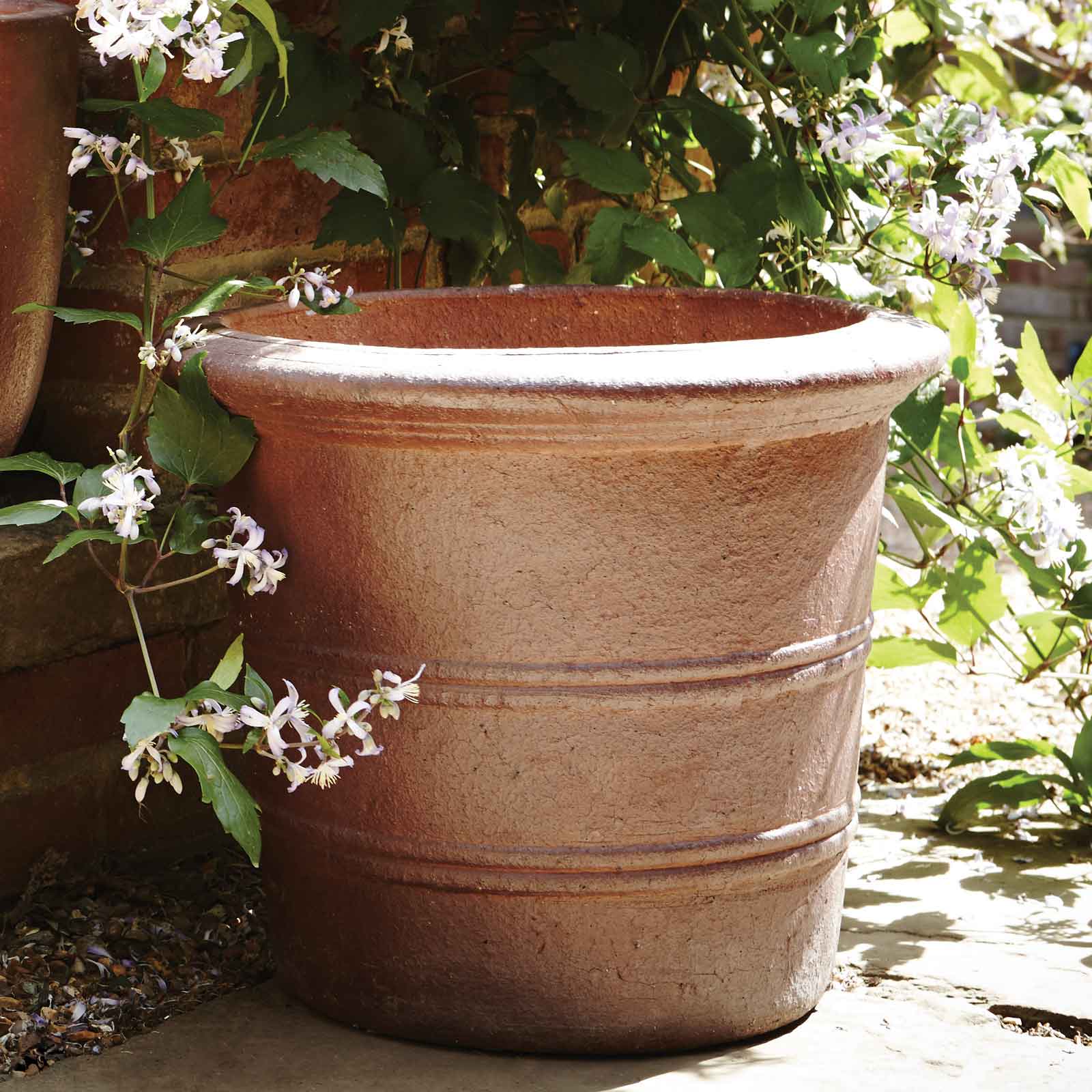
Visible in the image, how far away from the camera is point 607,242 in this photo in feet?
6.31

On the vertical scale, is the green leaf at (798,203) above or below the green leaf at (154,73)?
below

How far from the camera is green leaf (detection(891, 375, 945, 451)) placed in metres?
2.04

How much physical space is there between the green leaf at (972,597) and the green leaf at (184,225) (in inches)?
39.6

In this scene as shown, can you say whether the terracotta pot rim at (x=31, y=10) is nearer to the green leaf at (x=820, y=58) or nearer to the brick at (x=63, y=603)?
the brick at (x=63, y=603)

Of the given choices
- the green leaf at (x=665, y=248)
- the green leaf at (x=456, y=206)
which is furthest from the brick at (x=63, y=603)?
the green leaf at (x=665, y=248)

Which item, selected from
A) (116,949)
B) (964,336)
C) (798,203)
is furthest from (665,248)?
(116,949)

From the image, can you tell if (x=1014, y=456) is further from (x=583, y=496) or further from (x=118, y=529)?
(x=118, y=529)

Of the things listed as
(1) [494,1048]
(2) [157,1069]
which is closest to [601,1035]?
(1) [494,1048]

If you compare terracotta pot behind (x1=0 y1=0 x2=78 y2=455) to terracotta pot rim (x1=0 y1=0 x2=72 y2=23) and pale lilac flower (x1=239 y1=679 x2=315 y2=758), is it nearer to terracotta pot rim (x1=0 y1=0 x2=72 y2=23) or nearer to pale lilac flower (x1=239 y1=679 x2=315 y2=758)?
terracotta pot rim (x1=0 y1=0 x2=72 y2=23)

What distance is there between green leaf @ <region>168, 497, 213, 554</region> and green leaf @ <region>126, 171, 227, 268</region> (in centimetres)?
23

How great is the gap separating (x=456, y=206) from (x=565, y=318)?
20cm

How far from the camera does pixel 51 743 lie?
173cm

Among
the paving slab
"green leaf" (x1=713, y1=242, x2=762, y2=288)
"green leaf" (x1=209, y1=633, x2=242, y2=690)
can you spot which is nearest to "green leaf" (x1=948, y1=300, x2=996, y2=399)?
"green leaf" (x1=713, y1=242, x2=762, y2=288)

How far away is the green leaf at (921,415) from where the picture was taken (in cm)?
204
